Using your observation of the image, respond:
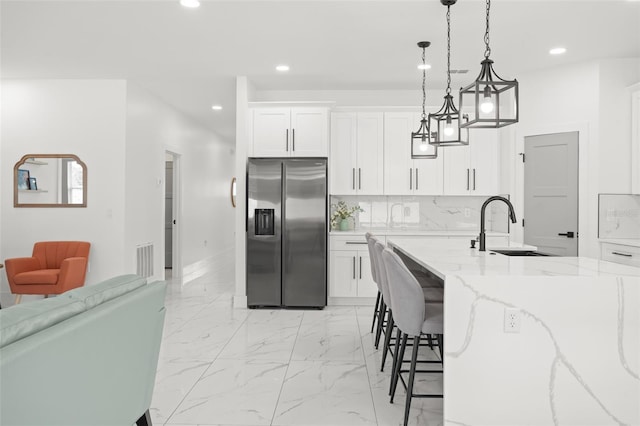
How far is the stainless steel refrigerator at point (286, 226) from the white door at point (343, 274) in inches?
8.4

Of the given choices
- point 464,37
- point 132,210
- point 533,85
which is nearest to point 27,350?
point 464,37

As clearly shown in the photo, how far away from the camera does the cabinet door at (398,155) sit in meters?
5.68

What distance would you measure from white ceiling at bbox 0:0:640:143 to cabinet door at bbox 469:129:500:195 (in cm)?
79

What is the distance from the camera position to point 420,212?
595cm

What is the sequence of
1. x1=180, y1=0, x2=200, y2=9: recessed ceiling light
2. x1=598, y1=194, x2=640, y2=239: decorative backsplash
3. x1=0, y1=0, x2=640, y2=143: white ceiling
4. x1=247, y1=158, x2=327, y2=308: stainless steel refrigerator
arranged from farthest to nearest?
x1=247, y1=158, x2=327, y2=308: stainless steel refrigerator → x1=598, y1=194, x2=640, y2=239: decorative backsplash → x1=0, y1=0, x2=640, y2=143: white ceiling → x1=180, y1=0, x2=200, y2=9: recessed ceiling light

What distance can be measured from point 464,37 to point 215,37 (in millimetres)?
2317

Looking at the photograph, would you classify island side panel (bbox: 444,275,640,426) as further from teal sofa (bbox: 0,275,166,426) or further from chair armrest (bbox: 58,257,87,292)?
chair armrest (bbox: 58,257,87,292)

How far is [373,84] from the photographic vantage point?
5691mm

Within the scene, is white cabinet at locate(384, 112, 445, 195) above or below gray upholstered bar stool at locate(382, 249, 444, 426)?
above

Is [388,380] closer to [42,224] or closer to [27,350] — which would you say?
[27,350]

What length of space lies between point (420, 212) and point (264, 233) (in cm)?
214

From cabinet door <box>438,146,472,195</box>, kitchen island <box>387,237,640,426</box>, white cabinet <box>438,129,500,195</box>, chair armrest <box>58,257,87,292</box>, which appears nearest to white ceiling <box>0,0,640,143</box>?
white cabinet <box>438,129,500,195</box>

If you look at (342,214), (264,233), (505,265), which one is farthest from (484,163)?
(505,265)

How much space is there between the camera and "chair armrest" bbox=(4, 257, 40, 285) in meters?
4.95
